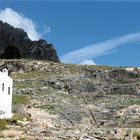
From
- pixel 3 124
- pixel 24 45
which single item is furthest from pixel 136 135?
pixel 24 45

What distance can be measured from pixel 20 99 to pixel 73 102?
8586mm

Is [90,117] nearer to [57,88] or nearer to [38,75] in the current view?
[57,88]

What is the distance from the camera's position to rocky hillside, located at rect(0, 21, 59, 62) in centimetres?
16538

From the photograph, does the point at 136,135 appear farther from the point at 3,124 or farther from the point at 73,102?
the point at 73,102

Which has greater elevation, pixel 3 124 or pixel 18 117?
pixel 18 117

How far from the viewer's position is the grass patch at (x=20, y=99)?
94113 mm

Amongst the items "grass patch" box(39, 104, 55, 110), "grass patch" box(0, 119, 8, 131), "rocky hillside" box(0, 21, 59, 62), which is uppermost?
"rocky hillside" box(0, 21, 59, 62)

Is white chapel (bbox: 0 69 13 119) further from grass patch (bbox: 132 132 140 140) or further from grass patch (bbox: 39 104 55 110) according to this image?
grass patch (bbox: 132 132 140 140)

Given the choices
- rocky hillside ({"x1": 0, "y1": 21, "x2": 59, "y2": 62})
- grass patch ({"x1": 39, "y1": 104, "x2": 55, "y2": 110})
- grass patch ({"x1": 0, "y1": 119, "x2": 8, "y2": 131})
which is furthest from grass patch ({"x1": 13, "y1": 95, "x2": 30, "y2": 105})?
rocky hillside ({"x1": 0, "y1": 21, "x2": 59, "y2": 62})

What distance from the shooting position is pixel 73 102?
97.6m

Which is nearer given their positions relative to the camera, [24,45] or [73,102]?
[73,102]

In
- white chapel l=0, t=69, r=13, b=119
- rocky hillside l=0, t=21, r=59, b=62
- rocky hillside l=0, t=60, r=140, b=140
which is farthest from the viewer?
rocky hillside l=0, t=21, r=59, b=62

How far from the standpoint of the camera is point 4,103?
278ft

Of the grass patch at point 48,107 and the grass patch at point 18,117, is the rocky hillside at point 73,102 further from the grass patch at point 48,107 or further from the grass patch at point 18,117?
the grass patch at point 18,117
